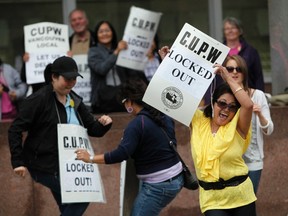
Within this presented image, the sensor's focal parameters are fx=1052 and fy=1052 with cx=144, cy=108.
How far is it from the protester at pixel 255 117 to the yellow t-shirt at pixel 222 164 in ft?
2.54

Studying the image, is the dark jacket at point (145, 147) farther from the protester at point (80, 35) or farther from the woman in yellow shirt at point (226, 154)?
the protester at point (80, 35)

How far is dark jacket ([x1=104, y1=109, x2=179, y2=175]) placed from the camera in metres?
8.22

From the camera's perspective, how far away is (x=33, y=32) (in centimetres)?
1128

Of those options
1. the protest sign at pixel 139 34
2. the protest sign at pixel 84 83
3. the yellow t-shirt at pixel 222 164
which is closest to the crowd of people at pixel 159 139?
the yellow t-shirt at pixel 222 164

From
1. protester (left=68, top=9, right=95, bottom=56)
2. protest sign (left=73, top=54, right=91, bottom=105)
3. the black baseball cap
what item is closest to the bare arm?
the black baseball cap

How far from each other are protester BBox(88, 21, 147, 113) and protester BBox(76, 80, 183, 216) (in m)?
2.76

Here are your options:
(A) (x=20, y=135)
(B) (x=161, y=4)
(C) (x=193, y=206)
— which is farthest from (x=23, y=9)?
(A) (x=20, y=135)

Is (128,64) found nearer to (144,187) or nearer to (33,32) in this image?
(33,32)

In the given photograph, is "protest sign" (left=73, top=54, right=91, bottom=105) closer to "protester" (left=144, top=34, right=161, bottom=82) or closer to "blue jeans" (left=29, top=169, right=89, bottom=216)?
"protester" (left=144, top=34, right=161, bottom=82)

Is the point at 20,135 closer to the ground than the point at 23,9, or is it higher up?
higher up

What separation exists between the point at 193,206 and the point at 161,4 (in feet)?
11.1

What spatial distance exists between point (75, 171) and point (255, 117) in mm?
1600

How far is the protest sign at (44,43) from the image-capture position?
36.7ft

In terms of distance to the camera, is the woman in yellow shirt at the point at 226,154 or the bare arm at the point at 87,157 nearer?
the woman in yellow shirt at the point at 226,154
